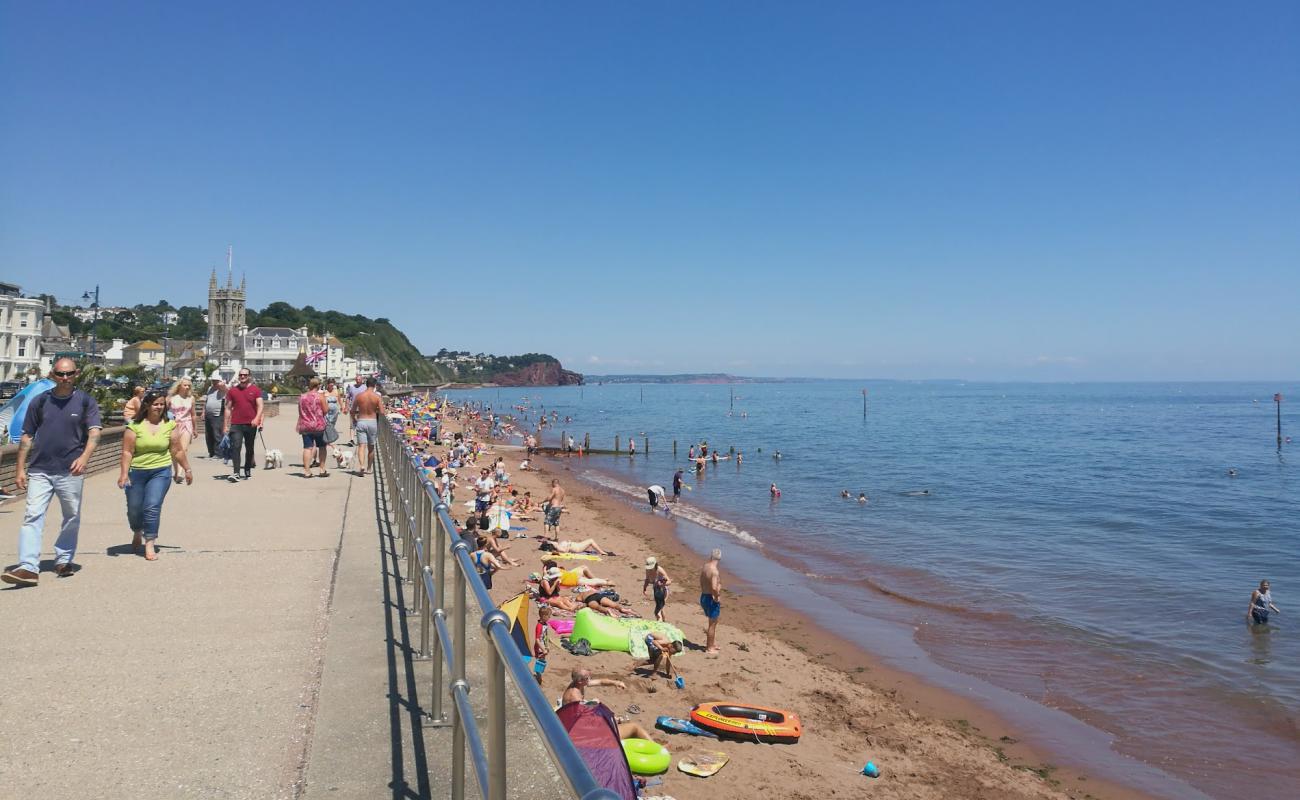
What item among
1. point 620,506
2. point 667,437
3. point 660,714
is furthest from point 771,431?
point 660,714

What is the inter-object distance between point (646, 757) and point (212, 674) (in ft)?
15.0

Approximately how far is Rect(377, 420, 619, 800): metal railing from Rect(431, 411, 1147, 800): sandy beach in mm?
4386

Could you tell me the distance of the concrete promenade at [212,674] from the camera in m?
A: 3.12

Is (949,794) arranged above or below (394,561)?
below

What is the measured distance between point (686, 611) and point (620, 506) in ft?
53.0

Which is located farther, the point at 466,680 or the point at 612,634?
the point at 612,634

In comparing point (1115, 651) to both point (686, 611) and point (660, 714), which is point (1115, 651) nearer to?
point (686, 611)

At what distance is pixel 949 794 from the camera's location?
877 centimetres

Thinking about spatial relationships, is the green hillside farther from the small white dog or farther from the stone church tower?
the small white dog

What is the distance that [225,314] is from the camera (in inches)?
4154

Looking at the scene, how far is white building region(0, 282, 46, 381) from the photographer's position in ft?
190

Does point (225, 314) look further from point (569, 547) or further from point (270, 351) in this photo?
point (569, 547)

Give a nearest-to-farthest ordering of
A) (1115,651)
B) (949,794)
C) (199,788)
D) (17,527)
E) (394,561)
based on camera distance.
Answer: (199,788)
(394,561)
(17,527)
(949,794)
(1115,651)

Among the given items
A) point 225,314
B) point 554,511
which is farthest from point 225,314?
point 554,511
